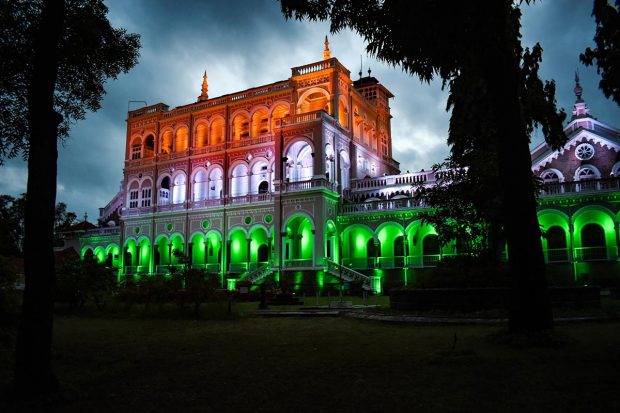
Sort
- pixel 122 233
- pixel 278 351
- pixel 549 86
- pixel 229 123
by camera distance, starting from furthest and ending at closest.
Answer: pixel 122 233 → pixel 229 123 → pixel 549 86 → pixel 278 351

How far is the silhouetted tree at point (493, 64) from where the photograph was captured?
8.47m

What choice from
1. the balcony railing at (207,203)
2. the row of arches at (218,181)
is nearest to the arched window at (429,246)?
the row of arches at (218,181)

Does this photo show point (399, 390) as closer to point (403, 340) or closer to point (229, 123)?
point (403, 340)

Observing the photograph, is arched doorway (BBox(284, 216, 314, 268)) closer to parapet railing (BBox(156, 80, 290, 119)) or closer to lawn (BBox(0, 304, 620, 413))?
parapet railing (BBox(156, 80, 290, 119))

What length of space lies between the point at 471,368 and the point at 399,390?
145cm

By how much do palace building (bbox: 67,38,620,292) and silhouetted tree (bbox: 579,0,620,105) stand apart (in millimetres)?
16525

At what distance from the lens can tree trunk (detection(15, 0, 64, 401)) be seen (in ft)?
17.9

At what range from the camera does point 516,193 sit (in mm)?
8727

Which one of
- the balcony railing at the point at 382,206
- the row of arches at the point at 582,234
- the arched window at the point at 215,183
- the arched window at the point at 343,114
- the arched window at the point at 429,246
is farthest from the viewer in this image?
the arched window at the point at 215,183

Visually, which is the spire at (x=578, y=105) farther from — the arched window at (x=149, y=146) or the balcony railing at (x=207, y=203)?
the arched window at (x=149, y=146)

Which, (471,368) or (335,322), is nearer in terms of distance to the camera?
(471,368)

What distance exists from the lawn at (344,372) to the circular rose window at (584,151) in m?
24.1

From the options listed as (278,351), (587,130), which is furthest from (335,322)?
(587,130)

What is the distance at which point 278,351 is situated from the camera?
867 cm
